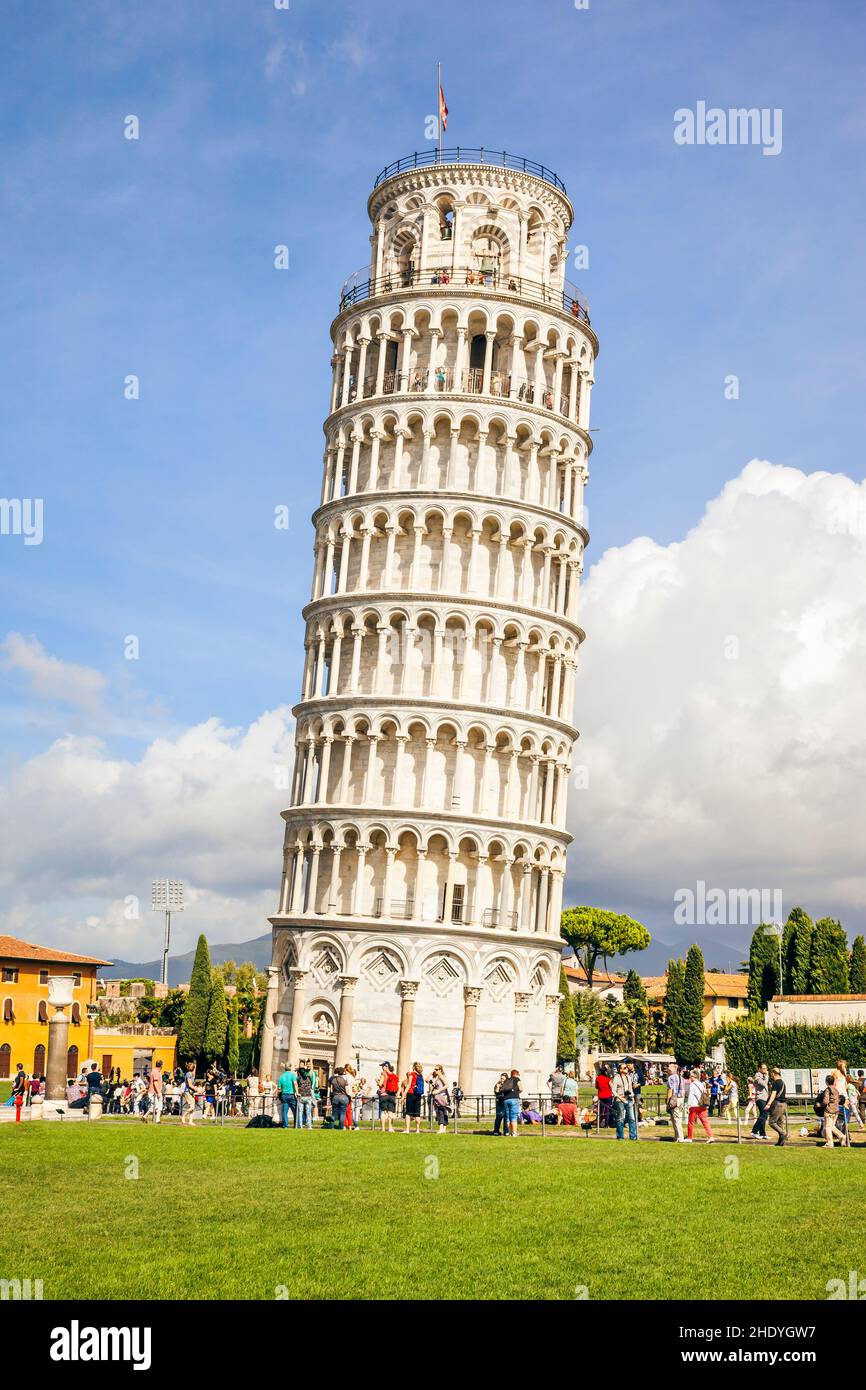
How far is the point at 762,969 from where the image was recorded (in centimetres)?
10319

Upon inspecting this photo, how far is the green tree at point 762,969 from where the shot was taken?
102m

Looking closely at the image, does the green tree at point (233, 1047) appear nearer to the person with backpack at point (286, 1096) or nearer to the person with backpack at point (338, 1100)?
the person with backpack at point (286, 1096)

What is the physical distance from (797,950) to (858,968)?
935 cm

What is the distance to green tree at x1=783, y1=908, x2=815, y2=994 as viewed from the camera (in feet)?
322

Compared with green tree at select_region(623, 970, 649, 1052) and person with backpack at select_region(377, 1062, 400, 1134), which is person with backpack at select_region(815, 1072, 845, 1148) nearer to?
Answer: person with backpack at select_region(377, 1062, 400, 1134)

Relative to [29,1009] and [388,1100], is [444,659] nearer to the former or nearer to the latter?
[388,1100]

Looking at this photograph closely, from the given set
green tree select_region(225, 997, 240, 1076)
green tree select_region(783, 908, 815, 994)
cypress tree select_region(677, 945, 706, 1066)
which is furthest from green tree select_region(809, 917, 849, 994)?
green tree select_region(225, 997, 240, 1076)

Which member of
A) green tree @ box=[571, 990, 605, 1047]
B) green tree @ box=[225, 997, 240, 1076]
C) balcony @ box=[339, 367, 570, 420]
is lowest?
green tree @ box=[225, 997, 240, 1076]

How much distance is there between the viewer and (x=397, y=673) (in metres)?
62.4

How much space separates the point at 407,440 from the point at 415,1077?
3379cm

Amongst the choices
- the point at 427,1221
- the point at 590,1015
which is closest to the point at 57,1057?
the point at 427,1221

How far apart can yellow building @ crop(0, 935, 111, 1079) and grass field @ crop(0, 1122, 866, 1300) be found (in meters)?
70.2
